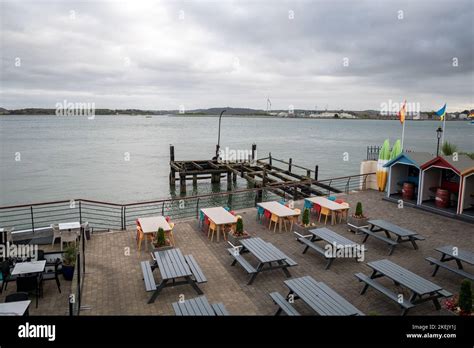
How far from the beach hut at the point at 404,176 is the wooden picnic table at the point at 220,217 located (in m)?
8.10

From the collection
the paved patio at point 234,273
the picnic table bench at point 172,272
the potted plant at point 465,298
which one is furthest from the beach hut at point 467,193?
the picnic table bench at point 172,272

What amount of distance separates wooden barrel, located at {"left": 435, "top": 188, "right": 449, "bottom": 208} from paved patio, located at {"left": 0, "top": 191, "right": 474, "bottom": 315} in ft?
4.27

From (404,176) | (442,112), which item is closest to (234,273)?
(404,176)

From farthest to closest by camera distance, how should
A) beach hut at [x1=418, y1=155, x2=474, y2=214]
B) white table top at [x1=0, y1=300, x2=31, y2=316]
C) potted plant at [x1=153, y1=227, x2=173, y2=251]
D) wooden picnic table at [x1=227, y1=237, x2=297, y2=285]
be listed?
beach hut at [x1=418, y1=155, x2=474, y2=214] < potted plant at [x1=153, y1=227, x2=173, y2=251] < wooden picnic table at [x1=227, y1=237, x2=297, y2=285] < white table top at [x1=0, y1=300, x2=31, y2=316]

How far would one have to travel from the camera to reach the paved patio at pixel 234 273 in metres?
7.41

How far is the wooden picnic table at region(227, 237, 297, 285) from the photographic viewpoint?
27.6ft

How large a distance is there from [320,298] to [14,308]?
530 cm

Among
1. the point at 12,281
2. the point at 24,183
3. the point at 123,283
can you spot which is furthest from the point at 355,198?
the point at 24,183

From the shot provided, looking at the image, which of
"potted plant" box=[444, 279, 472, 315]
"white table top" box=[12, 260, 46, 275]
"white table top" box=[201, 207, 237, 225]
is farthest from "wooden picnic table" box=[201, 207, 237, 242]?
"potted plant" box=[444, 279, 472, 315]

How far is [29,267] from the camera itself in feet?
26.7

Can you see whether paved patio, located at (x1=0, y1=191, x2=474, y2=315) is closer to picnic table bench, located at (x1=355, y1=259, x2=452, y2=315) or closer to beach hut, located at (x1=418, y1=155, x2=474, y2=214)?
picnic table bench, located at (x1=355, y1=259, x2=452, y2=315)

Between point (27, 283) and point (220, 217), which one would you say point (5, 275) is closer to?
point (27, 283)

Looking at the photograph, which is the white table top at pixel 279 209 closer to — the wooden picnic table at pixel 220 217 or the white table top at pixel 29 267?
the wooden picnic table at pixel 220 217
